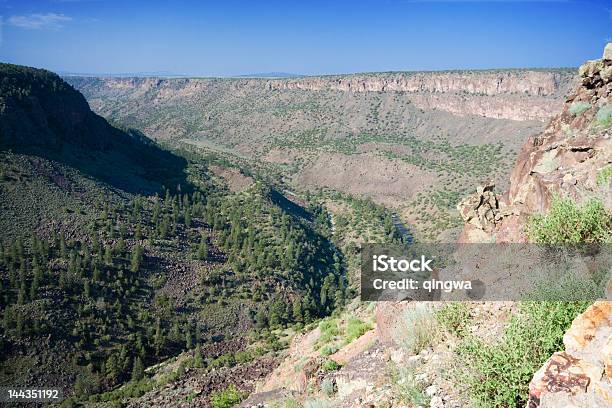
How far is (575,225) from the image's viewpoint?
7.67 metres

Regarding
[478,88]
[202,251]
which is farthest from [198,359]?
[478,88]

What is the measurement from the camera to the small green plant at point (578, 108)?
13.6 metres

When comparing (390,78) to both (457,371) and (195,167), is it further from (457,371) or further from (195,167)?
(457,371)

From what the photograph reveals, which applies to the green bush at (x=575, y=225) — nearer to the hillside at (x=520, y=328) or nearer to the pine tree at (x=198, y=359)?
the hillside at (x=520, y=328)

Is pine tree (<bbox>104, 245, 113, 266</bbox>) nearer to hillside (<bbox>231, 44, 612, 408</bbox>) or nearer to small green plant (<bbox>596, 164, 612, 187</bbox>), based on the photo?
hillside (<bbox>231, 44, 612, 408</bbox>)

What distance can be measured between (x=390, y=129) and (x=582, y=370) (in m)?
132

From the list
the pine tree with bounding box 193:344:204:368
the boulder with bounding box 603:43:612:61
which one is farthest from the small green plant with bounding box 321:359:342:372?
the pine tree with bounding box 193:344:204:368

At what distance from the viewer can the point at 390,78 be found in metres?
150

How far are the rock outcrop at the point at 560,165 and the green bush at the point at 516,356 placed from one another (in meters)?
3.30

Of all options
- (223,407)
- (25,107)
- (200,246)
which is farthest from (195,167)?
(223,407)

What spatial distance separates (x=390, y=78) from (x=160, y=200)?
113281mm

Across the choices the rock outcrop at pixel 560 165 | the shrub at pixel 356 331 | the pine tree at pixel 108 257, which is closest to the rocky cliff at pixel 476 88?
the rock outcrop at pixel 560 165

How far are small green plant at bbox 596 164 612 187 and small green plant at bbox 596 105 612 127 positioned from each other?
3.64 metres

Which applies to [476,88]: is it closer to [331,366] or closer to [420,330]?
[331,366]
